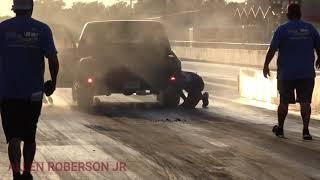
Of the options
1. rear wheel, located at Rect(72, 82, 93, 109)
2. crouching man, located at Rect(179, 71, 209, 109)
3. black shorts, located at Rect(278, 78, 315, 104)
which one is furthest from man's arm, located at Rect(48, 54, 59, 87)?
crouching man, located at Rect(179, 71, 209, 109)

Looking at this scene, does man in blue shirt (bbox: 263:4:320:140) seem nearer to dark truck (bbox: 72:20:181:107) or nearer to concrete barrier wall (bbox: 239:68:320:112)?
concrete barrier wall (bbox: 239:68:320:112)

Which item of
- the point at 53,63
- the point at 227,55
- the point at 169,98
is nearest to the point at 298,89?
the point at 53,63

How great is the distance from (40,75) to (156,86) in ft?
26.6

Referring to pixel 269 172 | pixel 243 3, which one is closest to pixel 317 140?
pixel 269 172

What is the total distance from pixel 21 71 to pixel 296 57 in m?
4.82

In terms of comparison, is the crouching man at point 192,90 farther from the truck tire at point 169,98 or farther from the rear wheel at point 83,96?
the rear wheel at point 83,96

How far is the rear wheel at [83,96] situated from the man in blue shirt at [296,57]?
5276mm

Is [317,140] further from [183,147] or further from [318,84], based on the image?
[318,84]

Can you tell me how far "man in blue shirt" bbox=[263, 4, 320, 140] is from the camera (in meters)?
9.82

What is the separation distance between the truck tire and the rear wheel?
157 centimetres

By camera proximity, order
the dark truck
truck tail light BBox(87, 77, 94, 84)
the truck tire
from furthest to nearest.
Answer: the truck tire → the dark truck → truck tail light BBox(87, 77, 94, 84)

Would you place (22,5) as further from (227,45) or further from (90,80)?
(227,45)

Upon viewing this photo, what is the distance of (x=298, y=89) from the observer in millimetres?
9898

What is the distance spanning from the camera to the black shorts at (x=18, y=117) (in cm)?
630
